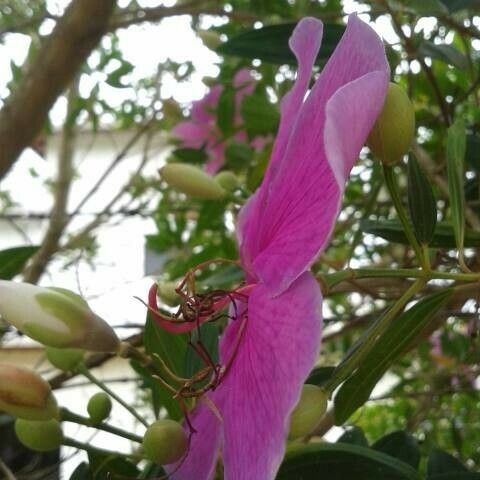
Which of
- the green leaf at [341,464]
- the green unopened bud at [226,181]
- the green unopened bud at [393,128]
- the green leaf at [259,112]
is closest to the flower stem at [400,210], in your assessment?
the green unopened bud at [393,128]

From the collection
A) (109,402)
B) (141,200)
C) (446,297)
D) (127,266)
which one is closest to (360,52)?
(446,297)

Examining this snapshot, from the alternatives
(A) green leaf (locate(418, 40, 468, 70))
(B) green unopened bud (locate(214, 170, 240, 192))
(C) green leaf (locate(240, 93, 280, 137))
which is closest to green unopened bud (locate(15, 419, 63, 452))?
(B) green unopened bud (locate(214, 170, 240, 192))

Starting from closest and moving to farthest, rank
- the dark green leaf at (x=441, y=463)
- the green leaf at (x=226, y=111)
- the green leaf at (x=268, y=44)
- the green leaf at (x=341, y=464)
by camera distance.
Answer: the green leaf at (x=341, y=464)
the dark green leaf at (x=441, y=463)
the green leaf at (x=268, y=44)
the green leaf at (x=226, y=111)

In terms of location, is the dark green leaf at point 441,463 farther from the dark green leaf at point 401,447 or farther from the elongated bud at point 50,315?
the elongated bud at point 50,315

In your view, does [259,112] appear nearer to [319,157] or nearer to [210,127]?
[210,127]

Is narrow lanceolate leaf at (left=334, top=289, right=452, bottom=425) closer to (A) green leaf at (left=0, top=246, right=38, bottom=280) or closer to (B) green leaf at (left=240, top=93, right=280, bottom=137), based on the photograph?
(A) green leaf at (left=0, top=246, right=38, bottom=280)

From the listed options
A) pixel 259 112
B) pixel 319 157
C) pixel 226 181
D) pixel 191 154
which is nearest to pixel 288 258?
pixel 319 157
